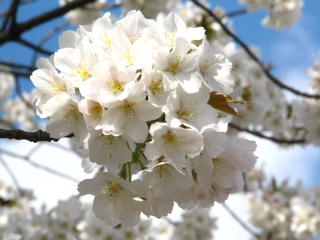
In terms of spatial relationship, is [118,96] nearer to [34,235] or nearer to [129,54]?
[129,54]

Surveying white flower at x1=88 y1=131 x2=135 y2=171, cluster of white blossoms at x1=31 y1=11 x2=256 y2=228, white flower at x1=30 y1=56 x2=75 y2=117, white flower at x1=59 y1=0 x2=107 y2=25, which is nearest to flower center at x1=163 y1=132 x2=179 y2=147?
cluster of white blossoms at x1=31 y1=11 x2=256 y2=228

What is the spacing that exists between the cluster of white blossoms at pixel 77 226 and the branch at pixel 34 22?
1.75 meters

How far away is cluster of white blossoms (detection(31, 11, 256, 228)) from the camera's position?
3.81ft

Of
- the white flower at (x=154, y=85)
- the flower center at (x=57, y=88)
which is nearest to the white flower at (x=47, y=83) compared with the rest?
the flower center at (x=57, y=88)

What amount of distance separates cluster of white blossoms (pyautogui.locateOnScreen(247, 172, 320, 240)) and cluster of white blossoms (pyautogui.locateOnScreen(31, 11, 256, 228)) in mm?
4000

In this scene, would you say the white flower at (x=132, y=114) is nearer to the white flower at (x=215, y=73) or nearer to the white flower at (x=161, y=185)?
the white flower at (x=161, y=185)

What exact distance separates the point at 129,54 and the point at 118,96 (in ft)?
0.49

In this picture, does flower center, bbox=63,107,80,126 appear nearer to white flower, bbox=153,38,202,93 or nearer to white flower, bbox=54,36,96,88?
white flower, bbox=54,36,96,88

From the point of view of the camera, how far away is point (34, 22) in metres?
2.99

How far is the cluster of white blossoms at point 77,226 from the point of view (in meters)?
3.88

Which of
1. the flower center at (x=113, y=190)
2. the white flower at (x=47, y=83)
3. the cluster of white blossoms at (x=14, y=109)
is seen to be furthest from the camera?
the cluster of white blossoms at (x=14, y=109)

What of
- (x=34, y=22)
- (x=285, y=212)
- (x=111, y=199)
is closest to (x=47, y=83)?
(x=111, y=199)

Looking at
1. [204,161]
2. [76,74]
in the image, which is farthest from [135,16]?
[204,161]

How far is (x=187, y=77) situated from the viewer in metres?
1.23
